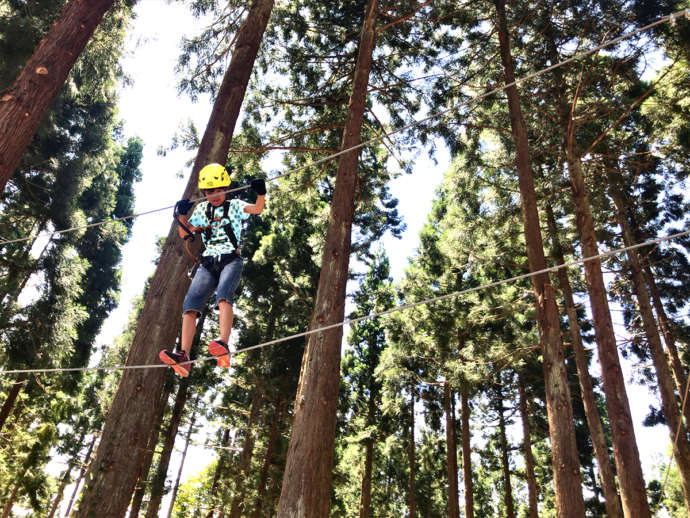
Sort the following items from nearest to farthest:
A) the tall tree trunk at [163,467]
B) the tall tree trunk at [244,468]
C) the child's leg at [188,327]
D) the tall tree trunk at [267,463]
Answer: the child's leg at [188,327] < the tall tree trunk at [267,463] < the tall tree trunk at [244,468] < the tall tree trunk at [163,467]

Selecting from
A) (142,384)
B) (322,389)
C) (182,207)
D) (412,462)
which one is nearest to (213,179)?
(182,207)

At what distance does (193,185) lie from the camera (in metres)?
4.84

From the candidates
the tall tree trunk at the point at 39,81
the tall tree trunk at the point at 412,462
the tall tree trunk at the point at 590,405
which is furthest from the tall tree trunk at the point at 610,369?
the tall tree trunk at the point at 412,462

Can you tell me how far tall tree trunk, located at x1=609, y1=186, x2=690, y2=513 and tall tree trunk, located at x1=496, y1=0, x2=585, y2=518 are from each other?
4490 mm

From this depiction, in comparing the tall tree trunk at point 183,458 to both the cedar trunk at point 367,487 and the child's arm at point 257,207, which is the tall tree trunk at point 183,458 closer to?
the cedar trunk at point 367,487

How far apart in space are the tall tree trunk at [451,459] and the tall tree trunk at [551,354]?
814cm

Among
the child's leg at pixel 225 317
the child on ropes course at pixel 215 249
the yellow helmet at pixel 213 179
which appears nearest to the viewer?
the child's leg at pixel 225 317

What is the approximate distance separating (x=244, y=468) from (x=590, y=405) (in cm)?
959

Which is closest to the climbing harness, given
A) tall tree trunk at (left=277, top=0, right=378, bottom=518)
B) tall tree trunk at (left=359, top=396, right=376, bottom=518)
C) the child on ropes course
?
the child on ropes course

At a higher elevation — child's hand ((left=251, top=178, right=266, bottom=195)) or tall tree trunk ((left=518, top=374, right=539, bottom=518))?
tall tree trunk ((left=518, top=374, right=539, bottom=518))

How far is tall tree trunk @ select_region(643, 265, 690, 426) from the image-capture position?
1188 cm

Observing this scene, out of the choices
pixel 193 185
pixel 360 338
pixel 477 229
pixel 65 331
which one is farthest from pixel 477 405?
pixel 193 185

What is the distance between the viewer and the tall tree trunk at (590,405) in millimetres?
9445

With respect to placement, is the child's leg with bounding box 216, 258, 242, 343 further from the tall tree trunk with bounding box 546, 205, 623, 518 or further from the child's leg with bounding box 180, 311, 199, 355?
the tall tree trunk with bounding box 546, 205, 623, 518
